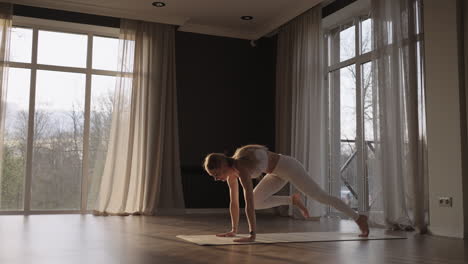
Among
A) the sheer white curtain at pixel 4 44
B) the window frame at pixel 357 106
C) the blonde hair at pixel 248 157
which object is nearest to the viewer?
the blonde hair at pixel 248 157

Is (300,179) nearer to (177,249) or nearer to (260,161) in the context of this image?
(260,161)

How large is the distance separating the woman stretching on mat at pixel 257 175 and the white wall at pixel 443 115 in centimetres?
86

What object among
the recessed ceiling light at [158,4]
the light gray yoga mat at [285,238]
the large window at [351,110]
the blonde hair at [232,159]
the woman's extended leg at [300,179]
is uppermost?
the recessed ceiling light at [158,4]

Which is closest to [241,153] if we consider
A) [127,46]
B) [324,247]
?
[324,247]

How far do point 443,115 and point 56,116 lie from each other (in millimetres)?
5245

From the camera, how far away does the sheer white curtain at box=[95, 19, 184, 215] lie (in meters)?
7.03

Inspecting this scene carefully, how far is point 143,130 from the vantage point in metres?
7.23

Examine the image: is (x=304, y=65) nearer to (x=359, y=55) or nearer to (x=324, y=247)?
(x=359, y=55)

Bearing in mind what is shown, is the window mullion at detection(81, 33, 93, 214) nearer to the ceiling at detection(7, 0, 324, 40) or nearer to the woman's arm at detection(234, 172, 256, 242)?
the ceiling at detection(7, 0, 324, 40)

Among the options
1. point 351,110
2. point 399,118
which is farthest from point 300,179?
point 351,110

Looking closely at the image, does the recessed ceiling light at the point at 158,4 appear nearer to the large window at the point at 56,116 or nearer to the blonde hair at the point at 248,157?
the large window at the point at 56,116

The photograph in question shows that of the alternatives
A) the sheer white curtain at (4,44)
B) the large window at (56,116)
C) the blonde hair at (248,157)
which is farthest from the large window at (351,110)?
the sheer white curtain at (4,44)

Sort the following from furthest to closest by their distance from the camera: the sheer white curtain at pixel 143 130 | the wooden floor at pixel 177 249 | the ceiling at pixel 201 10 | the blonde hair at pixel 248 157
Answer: the sheer white curtain at pixel 143 130 → the ceiling at pixel 201 10 → the blonde hair at pixel 248 157 → the wooden floor at pixel 177 249

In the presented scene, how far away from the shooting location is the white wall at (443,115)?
4.46 meters
